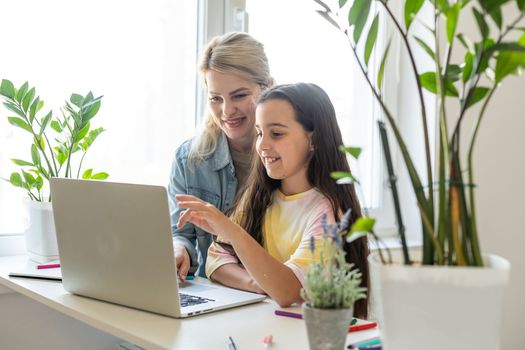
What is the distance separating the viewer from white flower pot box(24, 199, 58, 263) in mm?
1651

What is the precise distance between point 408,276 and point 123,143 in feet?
4.65

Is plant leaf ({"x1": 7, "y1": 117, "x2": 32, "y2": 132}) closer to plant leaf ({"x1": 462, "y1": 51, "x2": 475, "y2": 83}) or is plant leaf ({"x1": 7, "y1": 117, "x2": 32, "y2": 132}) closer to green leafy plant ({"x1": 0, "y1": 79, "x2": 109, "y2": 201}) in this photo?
A: green leafy plant ({"x1": 0, "y1": 79, "x2": 109, "y2": 201})

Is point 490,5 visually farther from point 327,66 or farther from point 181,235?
point 327,66

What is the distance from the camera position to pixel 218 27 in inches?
86.9

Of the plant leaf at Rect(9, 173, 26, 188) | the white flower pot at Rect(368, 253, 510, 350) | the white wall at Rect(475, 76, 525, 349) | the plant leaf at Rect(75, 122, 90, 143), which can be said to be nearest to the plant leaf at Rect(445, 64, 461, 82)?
the white flower pot at Rect(368, 253, 510, 350)

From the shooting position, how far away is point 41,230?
1.66 m

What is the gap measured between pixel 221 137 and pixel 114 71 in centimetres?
41

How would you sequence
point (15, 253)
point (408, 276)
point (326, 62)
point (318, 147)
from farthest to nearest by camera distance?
point (326, 62) < point (15, 253) < point (318, 147) < point (408, 276)

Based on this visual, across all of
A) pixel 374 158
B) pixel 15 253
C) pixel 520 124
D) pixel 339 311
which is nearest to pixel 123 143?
pixel 15 253

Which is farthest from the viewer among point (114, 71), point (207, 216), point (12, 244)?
point (114, 71)

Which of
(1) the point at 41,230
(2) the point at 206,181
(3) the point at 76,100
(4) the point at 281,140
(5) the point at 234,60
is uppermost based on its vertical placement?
(5) the point at 234,60

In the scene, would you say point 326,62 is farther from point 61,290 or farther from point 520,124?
point 61,290

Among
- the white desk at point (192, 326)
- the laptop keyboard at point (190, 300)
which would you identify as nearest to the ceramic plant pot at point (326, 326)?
the white desk at point (192, 326)

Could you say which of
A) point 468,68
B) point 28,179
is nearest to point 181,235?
point 28,179
